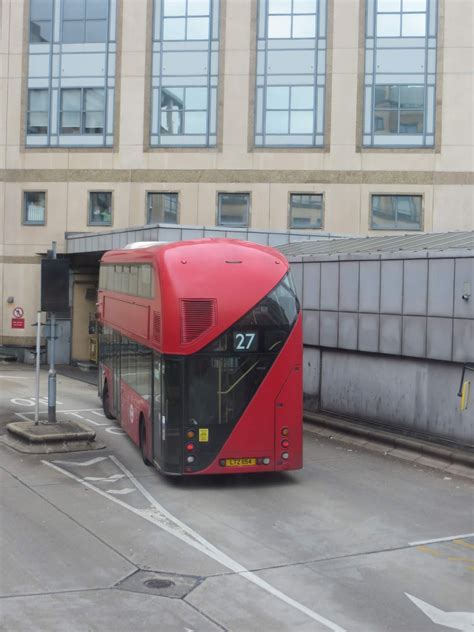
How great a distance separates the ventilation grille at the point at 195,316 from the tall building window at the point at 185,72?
24.4 meters

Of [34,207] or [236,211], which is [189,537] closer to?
[236,211]

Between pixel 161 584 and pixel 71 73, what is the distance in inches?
1313

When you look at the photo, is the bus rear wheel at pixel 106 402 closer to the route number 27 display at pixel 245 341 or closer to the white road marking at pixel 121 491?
the white road marking at pixel 121 491

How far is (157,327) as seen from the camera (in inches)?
592

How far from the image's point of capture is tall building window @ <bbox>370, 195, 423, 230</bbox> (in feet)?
120

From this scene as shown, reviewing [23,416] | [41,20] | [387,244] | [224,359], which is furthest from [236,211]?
[224,359]

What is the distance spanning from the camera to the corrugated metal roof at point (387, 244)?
755 inches

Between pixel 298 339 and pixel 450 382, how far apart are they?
4.39 m

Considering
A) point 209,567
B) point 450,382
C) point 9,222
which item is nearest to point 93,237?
point 9,222

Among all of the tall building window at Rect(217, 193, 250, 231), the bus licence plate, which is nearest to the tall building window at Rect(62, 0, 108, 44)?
the tall building window at Rect(217, 193, 250, 231)

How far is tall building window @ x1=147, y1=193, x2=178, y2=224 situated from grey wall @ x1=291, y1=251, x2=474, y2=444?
15.3m

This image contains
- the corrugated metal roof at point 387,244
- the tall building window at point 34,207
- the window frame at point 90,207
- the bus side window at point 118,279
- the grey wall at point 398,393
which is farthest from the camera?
the tall building window at point 34,207

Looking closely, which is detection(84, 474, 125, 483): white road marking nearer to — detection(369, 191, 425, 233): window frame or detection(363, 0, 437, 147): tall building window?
detection(369, 191, 425, 233): window frame

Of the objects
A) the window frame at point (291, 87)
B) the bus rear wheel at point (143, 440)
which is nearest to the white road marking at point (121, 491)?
the bus rear wheel at point (143, 440)
